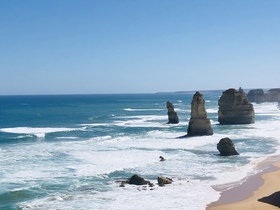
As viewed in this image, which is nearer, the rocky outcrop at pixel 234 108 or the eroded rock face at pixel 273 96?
the rocky outcrop at pixel 234 108

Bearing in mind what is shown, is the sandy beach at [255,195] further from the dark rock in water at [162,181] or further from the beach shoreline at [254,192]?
the dark rock in water at [162,181]

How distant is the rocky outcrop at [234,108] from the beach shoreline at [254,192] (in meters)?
30.3

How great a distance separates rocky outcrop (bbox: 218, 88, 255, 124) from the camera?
6519cm

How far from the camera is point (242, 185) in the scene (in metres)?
28.7

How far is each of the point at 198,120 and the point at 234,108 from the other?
15288 mm

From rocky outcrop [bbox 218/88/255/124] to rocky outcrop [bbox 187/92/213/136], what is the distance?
13.3 meters

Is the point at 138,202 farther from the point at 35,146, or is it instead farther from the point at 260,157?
the point at 35,146

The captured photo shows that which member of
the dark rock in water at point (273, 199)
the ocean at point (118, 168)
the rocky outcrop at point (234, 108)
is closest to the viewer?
the dark rock in water at point (273, 199)

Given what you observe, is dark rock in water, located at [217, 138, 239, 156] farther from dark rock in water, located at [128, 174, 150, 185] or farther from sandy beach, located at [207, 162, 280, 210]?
dark rock in water, located at [128, 174, 150, 185]

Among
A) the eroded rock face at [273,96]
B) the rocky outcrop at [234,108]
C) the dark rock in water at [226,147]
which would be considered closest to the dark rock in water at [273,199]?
→ the dark rock in water at [226,147]

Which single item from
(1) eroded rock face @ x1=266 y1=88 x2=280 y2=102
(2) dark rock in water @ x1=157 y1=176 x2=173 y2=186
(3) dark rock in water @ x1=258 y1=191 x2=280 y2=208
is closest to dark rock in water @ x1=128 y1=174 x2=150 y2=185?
(2) dark rock in water @ x1=157 y1=176 x2=173 y2=186

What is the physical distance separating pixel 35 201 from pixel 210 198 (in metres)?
9.93

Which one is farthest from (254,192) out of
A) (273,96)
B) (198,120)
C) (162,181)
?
(273,96)

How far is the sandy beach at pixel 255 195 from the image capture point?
23.7m
